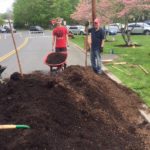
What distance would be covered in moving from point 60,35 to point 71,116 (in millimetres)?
4077

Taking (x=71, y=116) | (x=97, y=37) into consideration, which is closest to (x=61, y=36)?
(x=97, y=37)

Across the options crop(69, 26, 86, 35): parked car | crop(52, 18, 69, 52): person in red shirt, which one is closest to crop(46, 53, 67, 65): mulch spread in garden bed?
crop(52, 18, 69, 52): person in red shirt

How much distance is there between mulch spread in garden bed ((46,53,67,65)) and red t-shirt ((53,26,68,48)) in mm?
542

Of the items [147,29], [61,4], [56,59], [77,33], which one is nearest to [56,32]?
[56,59]

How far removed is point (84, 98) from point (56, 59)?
2828 millimetres

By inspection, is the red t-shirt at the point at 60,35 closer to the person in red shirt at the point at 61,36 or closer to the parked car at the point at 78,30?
the person in red shirt at the point at 61,36

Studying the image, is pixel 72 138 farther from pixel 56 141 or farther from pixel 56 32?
pixel 56 32

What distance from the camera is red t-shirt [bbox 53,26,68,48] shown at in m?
6.97

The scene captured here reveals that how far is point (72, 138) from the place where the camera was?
319cm

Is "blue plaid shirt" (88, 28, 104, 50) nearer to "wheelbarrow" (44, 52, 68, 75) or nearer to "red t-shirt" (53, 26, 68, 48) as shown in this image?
"red t-shirt" (53, 26, 68, 48)

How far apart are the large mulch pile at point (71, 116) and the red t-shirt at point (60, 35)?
7.97ft

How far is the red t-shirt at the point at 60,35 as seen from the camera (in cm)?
697

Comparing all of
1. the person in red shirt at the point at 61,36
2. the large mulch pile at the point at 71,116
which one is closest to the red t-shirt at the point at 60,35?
the person in red shirt at the point at 61,36

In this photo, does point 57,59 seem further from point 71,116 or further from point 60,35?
point 71,116
